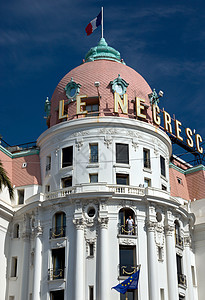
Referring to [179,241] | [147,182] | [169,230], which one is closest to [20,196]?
[147,182]

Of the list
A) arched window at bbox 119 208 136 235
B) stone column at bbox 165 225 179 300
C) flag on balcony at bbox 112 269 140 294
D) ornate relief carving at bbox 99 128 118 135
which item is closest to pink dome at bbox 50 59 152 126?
ornate relief carving at bbox 99 128 118 135

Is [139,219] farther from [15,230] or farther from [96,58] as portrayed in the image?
[96,58]

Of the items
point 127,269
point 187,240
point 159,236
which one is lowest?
point 127,269

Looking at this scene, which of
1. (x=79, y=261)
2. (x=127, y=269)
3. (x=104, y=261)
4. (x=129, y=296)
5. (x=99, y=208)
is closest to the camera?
(x=104, y=261)

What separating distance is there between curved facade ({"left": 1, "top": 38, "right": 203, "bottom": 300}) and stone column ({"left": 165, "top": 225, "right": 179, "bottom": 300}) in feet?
0.34

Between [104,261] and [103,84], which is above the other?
[103,84]

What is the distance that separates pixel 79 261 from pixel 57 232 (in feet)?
15.4

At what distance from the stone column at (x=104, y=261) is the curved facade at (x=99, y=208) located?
99 mm

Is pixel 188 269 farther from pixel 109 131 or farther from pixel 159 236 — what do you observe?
pixel 109 131

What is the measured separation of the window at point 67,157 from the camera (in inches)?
2383

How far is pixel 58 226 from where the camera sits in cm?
5684

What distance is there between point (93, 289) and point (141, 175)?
14313 mm

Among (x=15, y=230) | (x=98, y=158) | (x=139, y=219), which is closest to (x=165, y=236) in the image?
(x=139, y=219)

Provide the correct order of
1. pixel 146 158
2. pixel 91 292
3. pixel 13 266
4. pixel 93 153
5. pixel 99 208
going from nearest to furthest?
pixel 91 292 < pixel 99 208 < pixel 13 266 < pixel 93 153 < pixel 146 158
